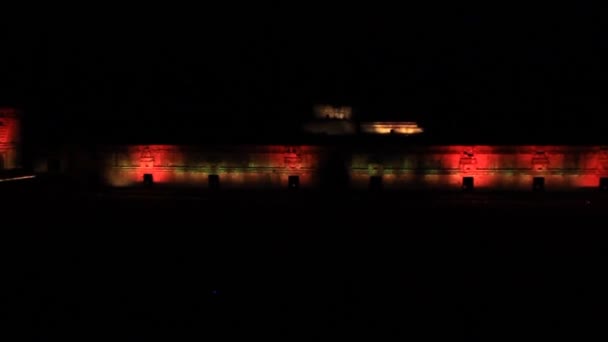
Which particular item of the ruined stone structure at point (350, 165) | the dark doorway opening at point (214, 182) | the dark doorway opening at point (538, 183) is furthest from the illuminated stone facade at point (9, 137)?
the dark doorway opening at point (538, 183)

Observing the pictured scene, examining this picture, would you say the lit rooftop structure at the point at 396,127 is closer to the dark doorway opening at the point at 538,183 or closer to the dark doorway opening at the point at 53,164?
the dark doorway opening at the point at 538,183

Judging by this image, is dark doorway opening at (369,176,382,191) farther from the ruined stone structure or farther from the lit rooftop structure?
the lit rooftop structure

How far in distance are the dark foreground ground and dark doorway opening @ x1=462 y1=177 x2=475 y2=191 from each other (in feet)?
9.68

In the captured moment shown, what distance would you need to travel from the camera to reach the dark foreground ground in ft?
27.4

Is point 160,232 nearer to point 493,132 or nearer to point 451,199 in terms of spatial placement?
point 451,199

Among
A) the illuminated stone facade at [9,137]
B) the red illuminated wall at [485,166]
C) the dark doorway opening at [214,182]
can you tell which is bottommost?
the dark doorway opening at [214,182]

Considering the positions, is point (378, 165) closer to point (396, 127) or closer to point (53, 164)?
point (396, 127)

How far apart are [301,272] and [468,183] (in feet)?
45.3

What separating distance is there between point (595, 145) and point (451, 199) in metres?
6.99

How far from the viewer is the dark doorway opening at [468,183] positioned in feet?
74.5


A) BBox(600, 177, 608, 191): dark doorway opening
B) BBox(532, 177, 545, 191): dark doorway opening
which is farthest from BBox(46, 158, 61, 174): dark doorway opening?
BBox(600, 177, 608, 191): dark doorway opening

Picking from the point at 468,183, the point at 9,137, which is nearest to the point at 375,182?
the point at 468,183

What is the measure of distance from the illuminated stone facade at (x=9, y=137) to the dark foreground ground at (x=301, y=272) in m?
7.84

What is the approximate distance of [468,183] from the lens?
2273 cm
